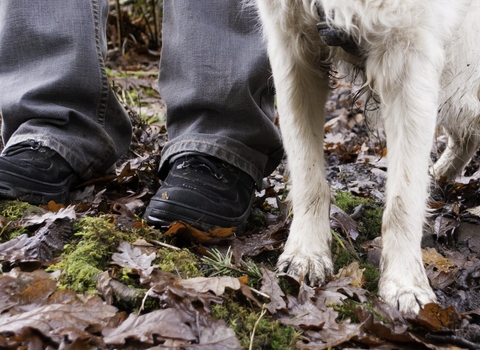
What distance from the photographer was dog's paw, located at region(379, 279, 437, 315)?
6.43 feet

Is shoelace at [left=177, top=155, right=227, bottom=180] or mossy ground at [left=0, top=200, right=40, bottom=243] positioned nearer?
mossy ground at [left=0, top=200, right=40, bottom=243]

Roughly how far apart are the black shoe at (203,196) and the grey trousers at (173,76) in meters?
0.07

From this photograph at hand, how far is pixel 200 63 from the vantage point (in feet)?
9.09

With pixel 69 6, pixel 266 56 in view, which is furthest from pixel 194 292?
pixel 69 6

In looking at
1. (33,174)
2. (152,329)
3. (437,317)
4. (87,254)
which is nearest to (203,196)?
(87,254)

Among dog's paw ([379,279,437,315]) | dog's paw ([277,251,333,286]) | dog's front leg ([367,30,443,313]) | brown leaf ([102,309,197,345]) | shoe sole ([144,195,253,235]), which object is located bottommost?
shoe sole ([144,195,253,235])

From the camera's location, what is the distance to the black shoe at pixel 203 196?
246 centimetres

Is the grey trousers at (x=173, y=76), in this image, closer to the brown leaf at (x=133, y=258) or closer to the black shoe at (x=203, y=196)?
the black shoe at (x=203, y=196)

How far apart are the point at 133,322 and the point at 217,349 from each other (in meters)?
0.26

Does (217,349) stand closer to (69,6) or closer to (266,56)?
(266,56)

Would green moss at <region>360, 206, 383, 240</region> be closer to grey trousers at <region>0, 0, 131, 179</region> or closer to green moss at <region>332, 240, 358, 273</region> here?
green moss at <region>332, 240, 358, 273</region>

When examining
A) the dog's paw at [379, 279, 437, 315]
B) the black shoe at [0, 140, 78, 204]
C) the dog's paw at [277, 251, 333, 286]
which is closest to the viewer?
the dog's paw at [379, 279, 437, 315]

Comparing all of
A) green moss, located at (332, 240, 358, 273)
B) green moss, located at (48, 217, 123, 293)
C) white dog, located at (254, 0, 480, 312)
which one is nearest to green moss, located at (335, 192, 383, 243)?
green moss, located at (332, 240, 358, 273)

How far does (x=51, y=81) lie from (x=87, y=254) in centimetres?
112
